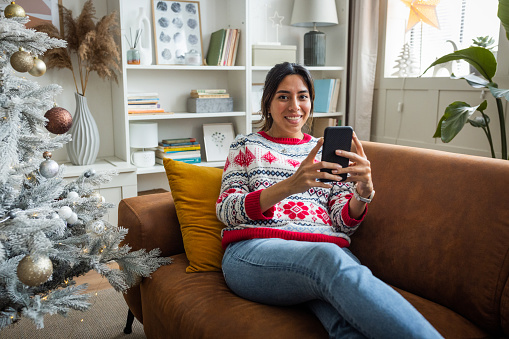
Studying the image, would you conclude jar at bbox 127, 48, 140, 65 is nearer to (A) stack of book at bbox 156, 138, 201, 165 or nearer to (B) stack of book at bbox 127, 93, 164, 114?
→ (B) stack of book at bbox 127, 93, 164, 114

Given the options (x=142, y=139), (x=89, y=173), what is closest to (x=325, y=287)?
(x=89, y=173)

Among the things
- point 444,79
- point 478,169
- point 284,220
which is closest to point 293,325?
point 284,220

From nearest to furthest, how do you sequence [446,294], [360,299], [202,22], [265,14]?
[360,299]
[446,294]
[202,22]
[265,14]

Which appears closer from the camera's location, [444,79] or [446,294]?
[446,294]

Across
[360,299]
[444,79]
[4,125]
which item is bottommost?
[360,299]

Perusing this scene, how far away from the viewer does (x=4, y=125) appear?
1.41m

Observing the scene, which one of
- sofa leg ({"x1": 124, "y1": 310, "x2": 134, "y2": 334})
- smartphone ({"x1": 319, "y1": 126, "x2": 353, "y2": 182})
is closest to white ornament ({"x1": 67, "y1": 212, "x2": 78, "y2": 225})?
sofa leg ({"x1": 124, "y1": 310, "x2": 134, "y2": 334})

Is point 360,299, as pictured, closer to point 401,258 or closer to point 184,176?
point 401,258

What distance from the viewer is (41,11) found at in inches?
111

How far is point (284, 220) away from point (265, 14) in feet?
7.85

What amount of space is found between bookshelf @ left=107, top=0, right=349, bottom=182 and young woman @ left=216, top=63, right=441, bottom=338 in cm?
143

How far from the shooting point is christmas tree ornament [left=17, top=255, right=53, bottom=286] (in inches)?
51.8

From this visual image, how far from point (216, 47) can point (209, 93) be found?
0.32 m

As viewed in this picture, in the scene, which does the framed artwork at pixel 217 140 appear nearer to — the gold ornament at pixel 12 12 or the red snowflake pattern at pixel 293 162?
the red snowflake pattern at pixel 293 162
